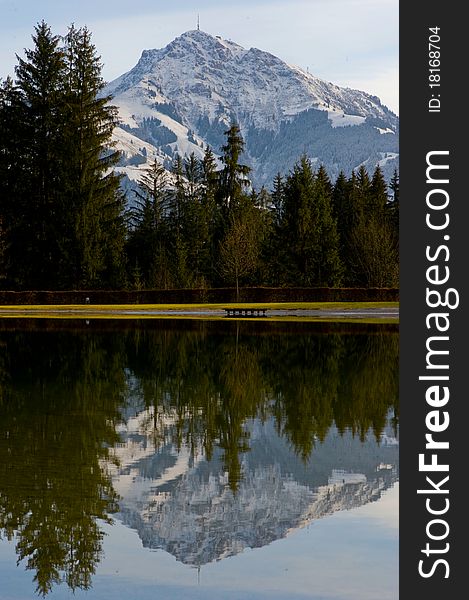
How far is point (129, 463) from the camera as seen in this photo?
14.3 meters

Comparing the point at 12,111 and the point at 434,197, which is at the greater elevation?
the point at 12,111

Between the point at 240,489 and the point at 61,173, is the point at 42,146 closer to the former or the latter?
the point at 61,173

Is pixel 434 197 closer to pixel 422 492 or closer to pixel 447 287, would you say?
pixel 447 287

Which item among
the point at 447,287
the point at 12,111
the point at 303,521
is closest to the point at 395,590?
the point at 303,521

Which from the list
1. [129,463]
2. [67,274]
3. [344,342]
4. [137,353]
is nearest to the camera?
[129,463]

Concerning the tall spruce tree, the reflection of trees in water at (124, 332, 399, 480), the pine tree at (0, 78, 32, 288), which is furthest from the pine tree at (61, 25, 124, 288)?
the reflection of trees in water at (124, 332, 399, 480)

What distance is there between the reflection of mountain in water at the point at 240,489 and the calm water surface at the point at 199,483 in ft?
0.09

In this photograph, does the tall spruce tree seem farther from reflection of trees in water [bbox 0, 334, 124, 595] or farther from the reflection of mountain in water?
the reflection of mountain in water

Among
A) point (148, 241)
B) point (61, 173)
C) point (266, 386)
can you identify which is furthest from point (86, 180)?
point (266, 386)

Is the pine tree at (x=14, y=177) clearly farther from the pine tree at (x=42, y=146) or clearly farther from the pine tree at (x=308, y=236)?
the pine tree at (x=308, y=236)

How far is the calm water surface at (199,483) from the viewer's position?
9820mm

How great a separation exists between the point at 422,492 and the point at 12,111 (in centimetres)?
7289

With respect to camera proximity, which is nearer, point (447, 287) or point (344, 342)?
point (447, 287)

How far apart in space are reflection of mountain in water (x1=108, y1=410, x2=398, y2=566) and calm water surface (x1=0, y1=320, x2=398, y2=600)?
26 mm
